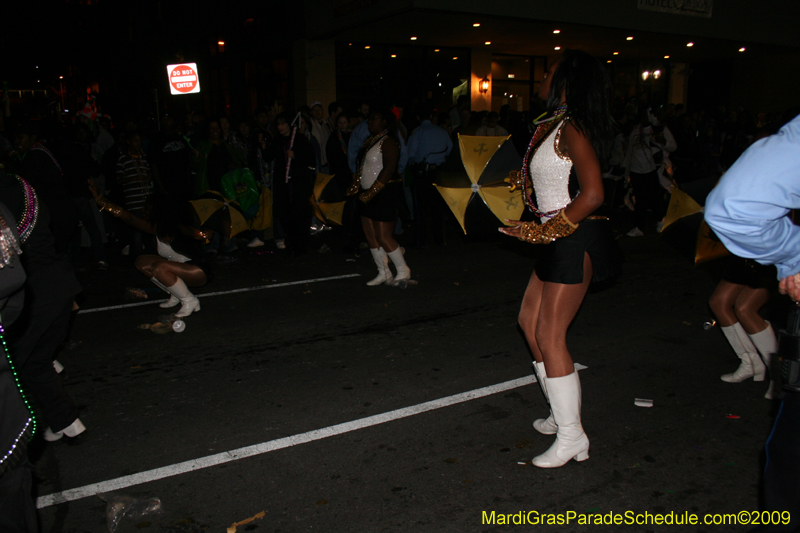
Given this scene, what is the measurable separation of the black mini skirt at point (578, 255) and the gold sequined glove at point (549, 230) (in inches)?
3.0

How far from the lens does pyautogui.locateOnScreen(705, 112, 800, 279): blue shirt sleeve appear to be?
1.57 meters

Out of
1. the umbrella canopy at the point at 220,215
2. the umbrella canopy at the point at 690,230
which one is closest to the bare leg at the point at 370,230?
the umbrella canopy at the point at 220,215

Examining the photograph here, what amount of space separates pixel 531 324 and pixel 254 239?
762cm

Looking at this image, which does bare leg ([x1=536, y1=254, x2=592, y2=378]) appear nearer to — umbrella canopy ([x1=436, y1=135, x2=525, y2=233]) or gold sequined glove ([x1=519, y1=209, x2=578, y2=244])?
gold sequined glove ([x1=519, y1=209, x2=578, y2=244])

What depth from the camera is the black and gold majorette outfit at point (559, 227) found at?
291 centimetres

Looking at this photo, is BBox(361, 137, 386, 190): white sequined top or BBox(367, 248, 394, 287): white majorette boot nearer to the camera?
BBox(361, 137, 386, 190): white sequined top

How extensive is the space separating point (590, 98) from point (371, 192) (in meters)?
4.14

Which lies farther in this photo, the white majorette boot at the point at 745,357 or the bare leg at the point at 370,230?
the bare leg at the point at 370,230

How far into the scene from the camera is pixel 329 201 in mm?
8578

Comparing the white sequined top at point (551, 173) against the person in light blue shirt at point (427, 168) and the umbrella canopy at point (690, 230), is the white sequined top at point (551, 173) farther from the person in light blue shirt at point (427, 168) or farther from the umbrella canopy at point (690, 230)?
the person in light blue shirt at point (427, 168)

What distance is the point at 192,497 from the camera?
2.97 meters

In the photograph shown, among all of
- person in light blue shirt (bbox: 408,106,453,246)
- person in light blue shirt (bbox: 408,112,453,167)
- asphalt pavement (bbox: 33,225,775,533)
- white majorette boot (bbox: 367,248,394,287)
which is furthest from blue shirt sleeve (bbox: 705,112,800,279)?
person in light blue shirt (bbox: 408,112,453,167)

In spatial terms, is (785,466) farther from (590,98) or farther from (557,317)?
(590,98)

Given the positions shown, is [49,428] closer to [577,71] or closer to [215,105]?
[577,71]
